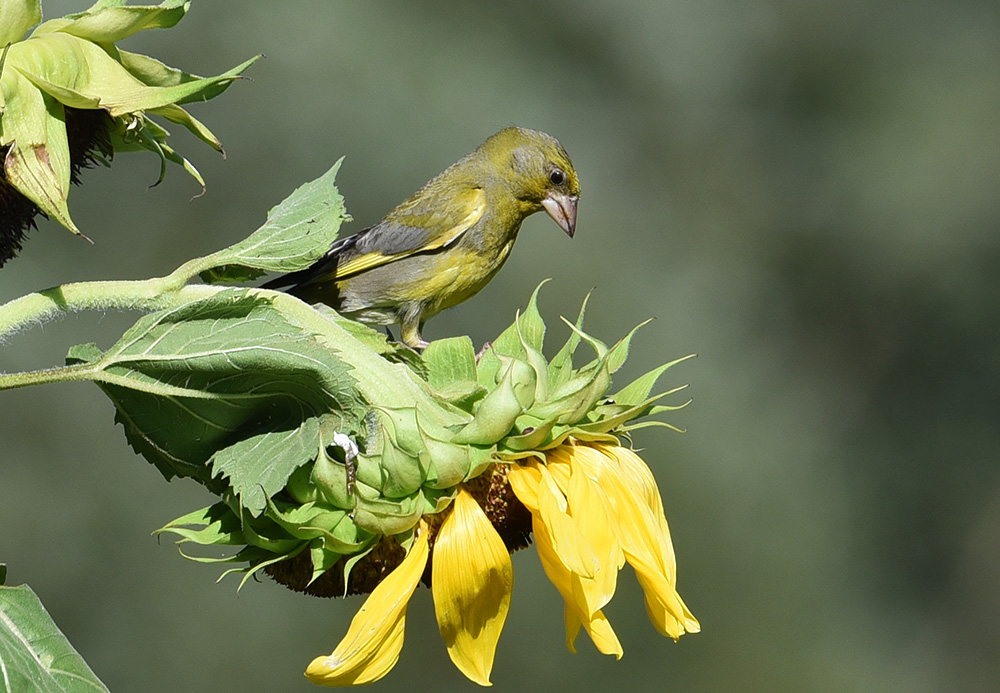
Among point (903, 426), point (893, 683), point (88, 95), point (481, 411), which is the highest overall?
point (88, 95)

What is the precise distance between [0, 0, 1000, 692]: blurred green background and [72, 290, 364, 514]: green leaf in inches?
192

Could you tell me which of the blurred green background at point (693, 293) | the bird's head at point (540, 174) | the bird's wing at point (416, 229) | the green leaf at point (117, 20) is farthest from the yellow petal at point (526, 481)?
the blurred green background at point (693, 293)

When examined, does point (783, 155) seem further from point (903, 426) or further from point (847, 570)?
point (847, 570)

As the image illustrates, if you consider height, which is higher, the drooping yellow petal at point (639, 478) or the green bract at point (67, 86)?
the green bract at point (67, 86)

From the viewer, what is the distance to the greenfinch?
2711mm

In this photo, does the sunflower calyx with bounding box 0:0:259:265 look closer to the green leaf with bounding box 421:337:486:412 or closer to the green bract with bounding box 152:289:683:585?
the green bract with bounding box 152:289:683:585

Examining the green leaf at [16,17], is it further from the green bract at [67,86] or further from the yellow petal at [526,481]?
the yellow petal at [526,481]

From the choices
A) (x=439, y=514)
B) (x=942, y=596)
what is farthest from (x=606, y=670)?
(x=439, y=514)

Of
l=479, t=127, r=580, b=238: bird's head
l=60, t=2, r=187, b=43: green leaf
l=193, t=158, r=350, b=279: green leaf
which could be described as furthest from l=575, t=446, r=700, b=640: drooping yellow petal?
l=479, t=127, r=580, b=238: bird's head

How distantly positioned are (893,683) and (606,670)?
6.98 ft

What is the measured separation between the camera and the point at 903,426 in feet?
27.8

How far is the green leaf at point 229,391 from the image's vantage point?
1.18 metres

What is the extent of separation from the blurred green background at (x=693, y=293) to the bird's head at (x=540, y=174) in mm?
3131

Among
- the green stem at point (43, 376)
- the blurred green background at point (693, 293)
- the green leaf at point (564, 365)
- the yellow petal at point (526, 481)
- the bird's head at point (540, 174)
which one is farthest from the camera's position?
the blurred green background at point (693, 293)
